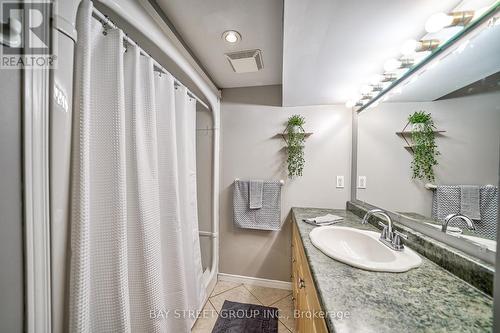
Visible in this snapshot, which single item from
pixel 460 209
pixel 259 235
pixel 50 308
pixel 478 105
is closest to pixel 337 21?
pixel 478 105

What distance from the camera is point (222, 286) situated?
1818 millimetres

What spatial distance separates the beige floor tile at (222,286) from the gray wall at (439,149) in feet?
5.11

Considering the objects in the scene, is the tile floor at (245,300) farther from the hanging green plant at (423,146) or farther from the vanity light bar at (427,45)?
the vanity light bar at (427,45)

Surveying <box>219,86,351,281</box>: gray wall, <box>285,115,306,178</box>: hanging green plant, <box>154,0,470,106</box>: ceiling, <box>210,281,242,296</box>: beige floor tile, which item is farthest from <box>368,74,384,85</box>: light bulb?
<box>210,281,242,296</box>: beige floor tile

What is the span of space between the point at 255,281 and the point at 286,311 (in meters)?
0.42

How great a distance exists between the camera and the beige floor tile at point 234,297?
160cm

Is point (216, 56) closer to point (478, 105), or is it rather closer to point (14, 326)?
point (478, 105)

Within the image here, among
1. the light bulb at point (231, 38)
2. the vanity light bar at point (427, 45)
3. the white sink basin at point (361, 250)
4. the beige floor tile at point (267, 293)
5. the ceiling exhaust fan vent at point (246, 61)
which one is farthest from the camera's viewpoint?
the beige floor tile at point (267, 293)

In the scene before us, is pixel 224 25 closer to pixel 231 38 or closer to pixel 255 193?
pixel 231 38

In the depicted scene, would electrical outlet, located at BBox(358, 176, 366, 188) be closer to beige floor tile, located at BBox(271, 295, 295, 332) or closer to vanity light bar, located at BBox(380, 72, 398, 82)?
vanity light bar, located at BBox(380, 72, 398, 82)

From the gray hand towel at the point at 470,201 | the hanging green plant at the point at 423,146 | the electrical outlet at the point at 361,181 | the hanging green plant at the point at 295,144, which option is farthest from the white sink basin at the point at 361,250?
the hanging green plant at the point at 295,144

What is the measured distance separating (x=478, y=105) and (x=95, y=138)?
154cm

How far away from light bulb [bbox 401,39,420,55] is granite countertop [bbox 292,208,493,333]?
104 cm

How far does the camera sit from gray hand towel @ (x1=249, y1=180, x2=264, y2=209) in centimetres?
175
